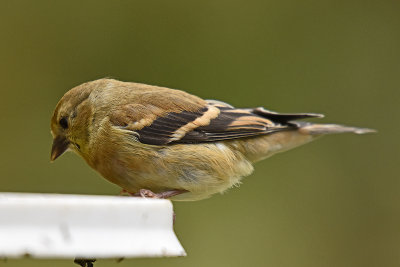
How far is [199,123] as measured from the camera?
4328 millimetres

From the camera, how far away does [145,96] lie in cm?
429

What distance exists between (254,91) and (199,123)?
2937 millimetres

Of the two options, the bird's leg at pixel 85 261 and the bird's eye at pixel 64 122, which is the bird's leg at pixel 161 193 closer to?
the bird's eye at pixel 64 122

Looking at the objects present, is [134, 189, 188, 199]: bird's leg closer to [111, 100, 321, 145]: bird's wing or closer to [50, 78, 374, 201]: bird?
[50, 78, 374, 201]: bird

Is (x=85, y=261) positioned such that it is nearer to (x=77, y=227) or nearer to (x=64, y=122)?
(x=77, y=227)

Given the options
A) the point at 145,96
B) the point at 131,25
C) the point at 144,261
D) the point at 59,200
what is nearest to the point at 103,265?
the point at 144,261

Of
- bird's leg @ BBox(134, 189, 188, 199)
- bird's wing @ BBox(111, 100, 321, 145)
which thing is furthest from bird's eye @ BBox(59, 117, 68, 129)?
bird's leg @ BBox(134, 189, 188, 199)

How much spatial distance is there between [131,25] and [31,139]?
160 cm

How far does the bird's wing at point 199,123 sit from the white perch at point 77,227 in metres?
1.93

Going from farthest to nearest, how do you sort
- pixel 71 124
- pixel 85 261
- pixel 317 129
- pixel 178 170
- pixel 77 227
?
pixel 317 129 < pixel 71 124 < pixel 178 170 < pixel 85 261 < pixel 77 227

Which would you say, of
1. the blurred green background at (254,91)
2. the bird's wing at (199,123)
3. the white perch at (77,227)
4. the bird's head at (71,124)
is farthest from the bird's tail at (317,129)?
the white perch at (77,227)

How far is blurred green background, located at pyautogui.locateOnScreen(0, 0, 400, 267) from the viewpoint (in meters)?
6.45

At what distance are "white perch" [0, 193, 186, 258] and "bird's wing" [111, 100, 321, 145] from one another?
1932 millimetres

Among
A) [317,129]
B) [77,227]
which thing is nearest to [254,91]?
[317,129]
